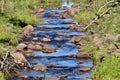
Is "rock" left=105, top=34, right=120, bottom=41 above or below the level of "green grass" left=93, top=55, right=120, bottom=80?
above

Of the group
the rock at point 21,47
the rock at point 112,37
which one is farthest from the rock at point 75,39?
the rock at point 21,47

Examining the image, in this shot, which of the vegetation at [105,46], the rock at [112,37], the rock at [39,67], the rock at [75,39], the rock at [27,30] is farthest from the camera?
the rock at [27,30]

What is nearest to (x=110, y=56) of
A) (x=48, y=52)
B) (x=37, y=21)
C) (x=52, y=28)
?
(x=48, y=52)

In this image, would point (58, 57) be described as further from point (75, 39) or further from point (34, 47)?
point (75, 39)

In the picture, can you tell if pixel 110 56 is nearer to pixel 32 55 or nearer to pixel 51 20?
pixel 32 55

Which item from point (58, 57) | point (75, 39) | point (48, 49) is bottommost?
point (58, 57)

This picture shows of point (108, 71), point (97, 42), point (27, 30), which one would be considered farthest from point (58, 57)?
point (27, 30)

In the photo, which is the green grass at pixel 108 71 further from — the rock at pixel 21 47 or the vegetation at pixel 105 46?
the rock at pixel 21 47

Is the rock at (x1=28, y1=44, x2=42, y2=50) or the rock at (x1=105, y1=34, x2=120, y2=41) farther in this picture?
the rock at (x1=28, y1=44, x2=42, y2=50)

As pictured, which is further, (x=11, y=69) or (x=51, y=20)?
(x=51, y=20)

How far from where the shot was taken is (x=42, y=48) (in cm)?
2014

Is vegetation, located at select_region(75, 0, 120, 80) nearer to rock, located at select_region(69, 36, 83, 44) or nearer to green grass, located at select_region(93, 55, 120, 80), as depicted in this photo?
green grass, located at select_region(93, 55, 120, 80)

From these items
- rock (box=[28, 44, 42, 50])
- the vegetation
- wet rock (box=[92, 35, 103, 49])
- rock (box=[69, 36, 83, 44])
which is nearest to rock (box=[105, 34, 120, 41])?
the vegetation

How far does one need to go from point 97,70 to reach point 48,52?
18.3 ft
